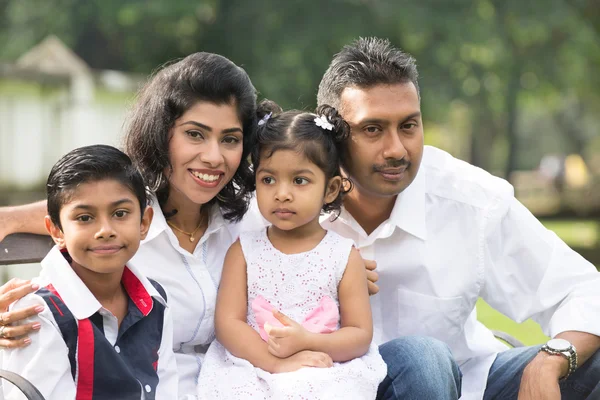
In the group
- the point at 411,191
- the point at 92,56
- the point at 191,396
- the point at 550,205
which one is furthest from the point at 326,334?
the point at 550,205

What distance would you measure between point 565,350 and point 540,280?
1.26ft

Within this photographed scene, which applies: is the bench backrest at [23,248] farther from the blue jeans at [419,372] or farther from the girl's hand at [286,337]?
the blue jeans at [419,372]

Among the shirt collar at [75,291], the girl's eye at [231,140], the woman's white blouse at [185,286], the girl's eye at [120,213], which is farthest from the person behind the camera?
the girl's eye at [231,140]

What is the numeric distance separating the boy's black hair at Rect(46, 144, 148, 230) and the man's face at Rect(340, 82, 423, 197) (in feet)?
3.25

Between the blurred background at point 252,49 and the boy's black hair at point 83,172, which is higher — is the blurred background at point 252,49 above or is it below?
below

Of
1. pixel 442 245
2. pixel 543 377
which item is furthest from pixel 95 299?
pixel 543 377

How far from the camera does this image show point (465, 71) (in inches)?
594

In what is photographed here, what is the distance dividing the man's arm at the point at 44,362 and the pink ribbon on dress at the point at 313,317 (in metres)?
0.77

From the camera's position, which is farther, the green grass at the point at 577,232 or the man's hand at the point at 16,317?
the green grass at the point at 577,232

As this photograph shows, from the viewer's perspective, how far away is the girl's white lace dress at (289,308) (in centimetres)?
304

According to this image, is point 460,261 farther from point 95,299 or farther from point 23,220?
point 23,220

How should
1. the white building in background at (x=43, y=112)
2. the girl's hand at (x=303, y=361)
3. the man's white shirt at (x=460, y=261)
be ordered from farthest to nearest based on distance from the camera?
1. the white building in background at (x=43, y=112)
2. the man's white shirt at (x=460, y=261)
3. the girl's hand at (x=303, y=361)

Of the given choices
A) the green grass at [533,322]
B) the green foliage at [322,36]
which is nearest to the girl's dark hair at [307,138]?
the green grass at [533,322]

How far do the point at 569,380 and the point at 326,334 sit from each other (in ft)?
3.53
